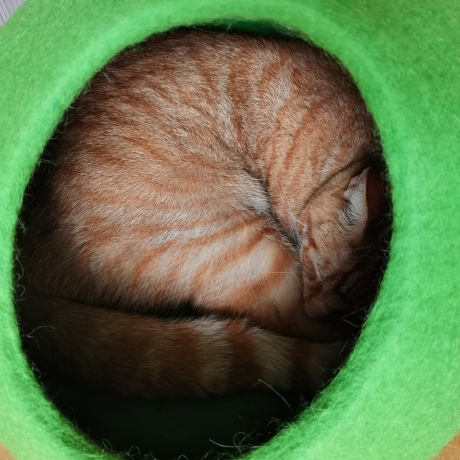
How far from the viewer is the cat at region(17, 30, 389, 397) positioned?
1.46 meters

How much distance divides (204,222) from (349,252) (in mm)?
419

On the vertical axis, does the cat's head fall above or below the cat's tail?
above

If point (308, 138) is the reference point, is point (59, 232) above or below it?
below

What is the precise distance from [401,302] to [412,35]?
20.5 inches

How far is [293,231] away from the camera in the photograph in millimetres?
1792

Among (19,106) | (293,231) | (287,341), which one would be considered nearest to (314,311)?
(287,341)

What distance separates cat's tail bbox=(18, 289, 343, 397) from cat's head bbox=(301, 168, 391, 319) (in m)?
0.16

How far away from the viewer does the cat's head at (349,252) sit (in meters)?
1.41

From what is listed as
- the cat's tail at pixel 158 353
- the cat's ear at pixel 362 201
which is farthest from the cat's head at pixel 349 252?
the cat's tail at pixel 158 353

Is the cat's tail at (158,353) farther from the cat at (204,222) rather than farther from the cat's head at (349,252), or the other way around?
the cat's head at (349,252)

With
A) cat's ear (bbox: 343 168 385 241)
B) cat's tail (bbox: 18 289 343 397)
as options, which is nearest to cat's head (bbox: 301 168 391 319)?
cat's ear (bbox: 343 168 385 241)

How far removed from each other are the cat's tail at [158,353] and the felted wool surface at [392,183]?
257 millimetres

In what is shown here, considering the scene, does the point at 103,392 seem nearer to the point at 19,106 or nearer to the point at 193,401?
the point at 193,401

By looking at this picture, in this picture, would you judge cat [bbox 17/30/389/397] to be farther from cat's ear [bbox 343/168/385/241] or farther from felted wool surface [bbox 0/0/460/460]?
felted wool surface [bbox 0/0/460/460]
